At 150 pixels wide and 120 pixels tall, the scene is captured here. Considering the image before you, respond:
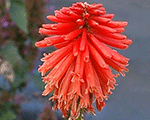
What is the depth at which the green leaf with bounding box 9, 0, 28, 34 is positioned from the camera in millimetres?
3982

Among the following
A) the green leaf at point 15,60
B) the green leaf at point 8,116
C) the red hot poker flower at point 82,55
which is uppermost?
the red hot poker flower at point 82,55

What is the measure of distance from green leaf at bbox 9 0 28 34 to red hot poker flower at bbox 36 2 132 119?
1.72m

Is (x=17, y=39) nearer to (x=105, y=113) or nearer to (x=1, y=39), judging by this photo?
(x=1, y=39)

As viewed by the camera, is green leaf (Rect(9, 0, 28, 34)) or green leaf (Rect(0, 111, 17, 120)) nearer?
green leaf (Rect(9, 0, 28, 34))

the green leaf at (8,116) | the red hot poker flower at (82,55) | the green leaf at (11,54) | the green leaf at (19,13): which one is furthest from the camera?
the green leaf at (8,116)

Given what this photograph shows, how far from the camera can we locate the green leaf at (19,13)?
3.98 metres

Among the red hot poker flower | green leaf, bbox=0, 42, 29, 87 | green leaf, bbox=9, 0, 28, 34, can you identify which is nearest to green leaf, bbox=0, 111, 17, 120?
green leaf, bbox=0, 42, 29, 87

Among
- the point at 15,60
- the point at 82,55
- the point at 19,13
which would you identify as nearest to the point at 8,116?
the point at 15,60

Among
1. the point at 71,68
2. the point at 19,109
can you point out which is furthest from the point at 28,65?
the point at 71,68

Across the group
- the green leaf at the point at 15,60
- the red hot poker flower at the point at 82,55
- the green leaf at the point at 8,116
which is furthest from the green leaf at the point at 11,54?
the red hot poker flower at the point at 82,55

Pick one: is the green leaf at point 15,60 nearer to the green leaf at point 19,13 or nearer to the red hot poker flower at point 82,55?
the green leaf at point 19,13

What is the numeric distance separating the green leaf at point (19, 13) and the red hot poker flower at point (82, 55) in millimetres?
1717

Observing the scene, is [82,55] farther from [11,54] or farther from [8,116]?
[8,116]

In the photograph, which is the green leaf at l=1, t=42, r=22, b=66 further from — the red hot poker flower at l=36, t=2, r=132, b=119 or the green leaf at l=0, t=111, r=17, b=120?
the red hot poker flower at l=36, t=2, r=132, b=119
